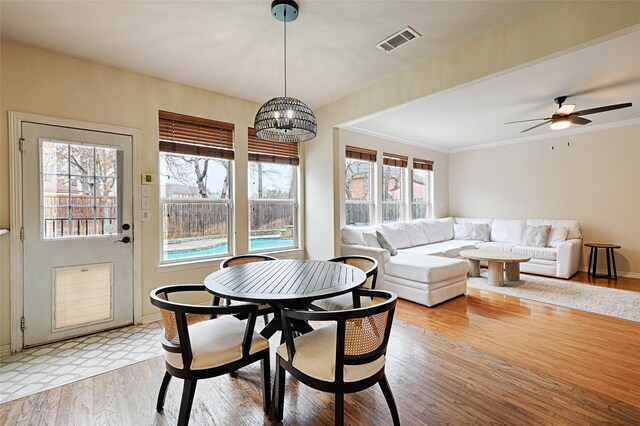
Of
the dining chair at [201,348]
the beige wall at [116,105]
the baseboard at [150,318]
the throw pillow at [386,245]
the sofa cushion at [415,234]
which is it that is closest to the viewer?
the dining chair at [201,348]

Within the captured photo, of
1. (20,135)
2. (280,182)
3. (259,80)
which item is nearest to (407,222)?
(280,182)

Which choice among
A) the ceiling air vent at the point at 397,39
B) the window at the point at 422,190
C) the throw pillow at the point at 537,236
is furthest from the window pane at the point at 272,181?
the throw pillow at the point at 537,236

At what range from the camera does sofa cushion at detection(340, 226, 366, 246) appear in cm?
452

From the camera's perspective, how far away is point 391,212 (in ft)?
20.1

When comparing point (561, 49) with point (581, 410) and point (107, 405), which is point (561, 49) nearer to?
point (581, 410)

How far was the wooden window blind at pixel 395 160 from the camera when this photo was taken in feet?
19.3

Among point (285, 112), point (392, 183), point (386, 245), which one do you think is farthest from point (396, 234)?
point (285, 112)

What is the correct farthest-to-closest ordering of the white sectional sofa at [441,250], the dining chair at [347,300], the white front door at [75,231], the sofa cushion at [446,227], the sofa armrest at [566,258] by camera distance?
1. the sofa cushion at [446,227]
2. the sofa armrest at [566,258]
3. the white sectional sofa at [441,250]
4. the white front door at [75,231]
5. the dining chair at [347,300]

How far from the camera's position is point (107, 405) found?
1901 millimetres

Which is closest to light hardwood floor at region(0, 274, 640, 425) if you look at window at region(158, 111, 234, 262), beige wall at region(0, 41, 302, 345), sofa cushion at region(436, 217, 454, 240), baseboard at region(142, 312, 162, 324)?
baseboard at region(142, 312, 162, 324)

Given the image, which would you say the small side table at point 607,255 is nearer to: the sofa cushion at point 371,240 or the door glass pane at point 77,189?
the sofa cushion at point 371,240

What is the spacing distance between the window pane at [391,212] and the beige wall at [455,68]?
205 cm

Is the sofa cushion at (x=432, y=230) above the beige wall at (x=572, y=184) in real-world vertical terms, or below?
below

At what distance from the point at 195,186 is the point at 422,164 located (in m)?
5.08
